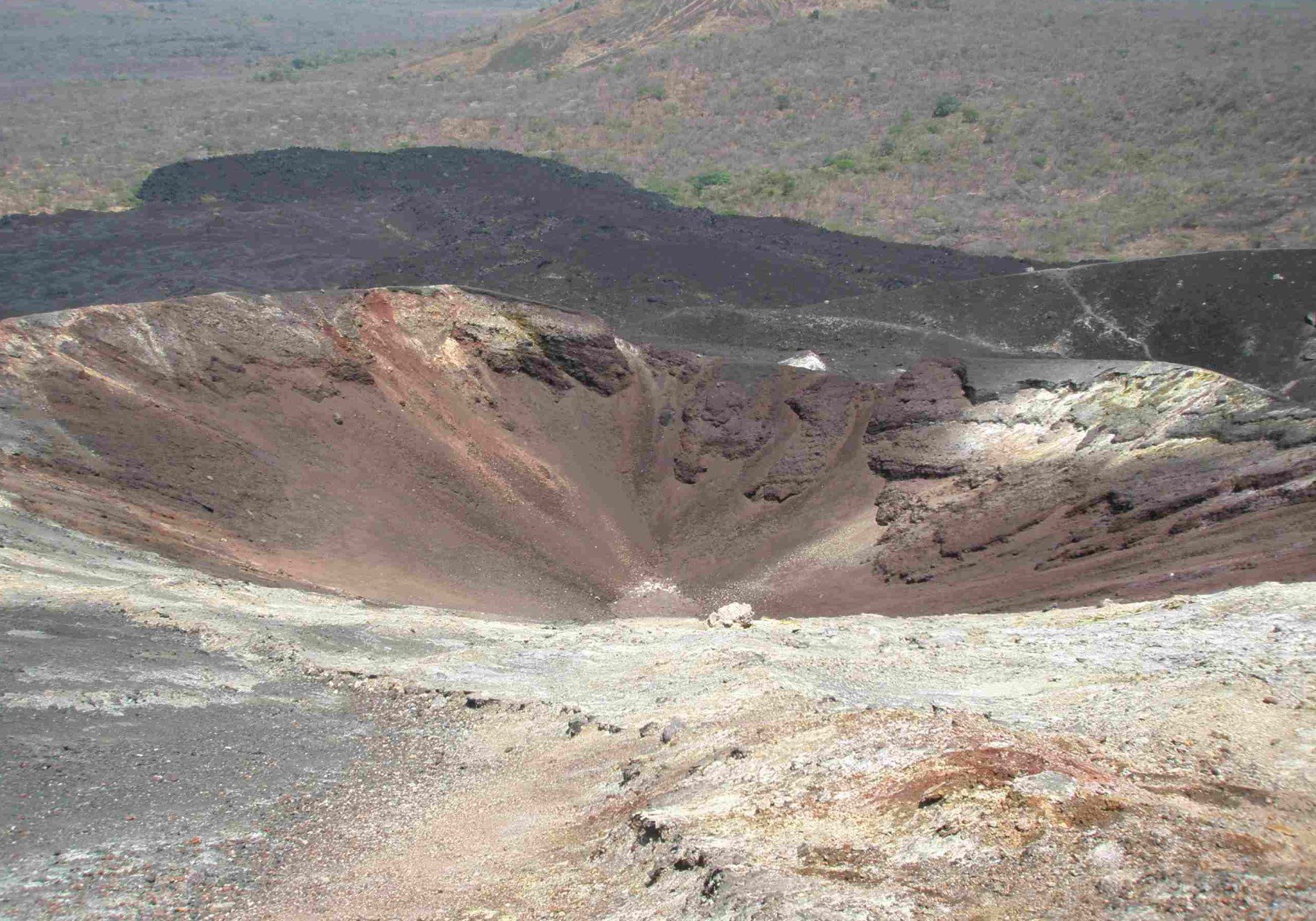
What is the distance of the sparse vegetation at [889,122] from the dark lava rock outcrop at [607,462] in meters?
24.9

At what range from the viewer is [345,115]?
68.9m

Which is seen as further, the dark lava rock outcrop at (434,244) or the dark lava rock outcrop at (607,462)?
the dark lava rock outcrop at (434,244)

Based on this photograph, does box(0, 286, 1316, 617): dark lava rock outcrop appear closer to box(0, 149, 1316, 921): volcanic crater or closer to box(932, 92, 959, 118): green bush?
box(0, 149, 1316, 921): volcanic crater

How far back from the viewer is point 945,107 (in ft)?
205

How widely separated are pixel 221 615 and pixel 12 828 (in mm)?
5237

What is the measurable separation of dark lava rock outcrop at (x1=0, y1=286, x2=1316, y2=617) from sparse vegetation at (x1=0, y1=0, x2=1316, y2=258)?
24.9 m

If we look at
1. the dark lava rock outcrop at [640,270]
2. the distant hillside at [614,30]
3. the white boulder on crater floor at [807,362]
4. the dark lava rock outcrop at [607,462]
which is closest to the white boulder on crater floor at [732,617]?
the dark lava rock outcrop at [607,462]

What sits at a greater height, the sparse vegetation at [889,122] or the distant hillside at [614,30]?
the distant hillside at [614,30]

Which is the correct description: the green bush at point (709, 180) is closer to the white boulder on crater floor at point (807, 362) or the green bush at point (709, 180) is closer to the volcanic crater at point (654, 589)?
the volcanic crater at point (654, 589)

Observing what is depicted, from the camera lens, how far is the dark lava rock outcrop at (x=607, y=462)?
17.9 meters

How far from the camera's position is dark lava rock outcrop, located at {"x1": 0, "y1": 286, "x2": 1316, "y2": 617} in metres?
17.9

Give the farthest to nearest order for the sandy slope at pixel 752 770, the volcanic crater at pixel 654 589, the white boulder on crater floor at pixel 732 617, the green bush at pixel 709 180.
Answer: the green bush at pixel 709 180 < the white boulder on crater floor at pixel 732 617 < the volcanic crater at pixel 654 589 < the sandy slope at pixel 752 770

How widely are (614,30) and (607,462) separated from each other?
237 feet

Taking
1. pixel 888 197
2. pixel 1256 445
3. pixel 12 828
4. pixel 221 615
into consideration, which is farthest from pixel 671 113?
pixel 12 828
